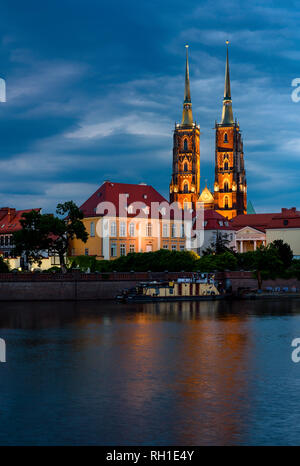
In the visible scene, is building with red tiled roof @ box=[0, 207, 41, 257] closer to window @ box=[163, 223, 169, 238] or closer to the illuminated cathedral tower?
window @ box=[163, 223, 169, 238]

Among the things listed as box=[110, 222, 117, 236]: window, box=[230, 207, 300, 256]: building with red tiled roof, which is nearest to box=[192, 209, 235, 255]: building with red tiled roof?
box=[230, 207, 300, 256]: building with red tiled roof

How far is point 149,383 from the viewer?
27.2 metres

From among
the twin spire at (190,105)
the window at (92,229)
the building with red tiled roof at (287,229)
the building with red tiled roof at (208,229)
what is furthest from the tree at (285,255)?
the twin spire at (190,105)

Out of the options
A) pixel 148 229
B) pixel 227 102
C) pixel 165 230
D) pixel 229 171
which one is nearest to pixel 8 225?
pixel 148 229

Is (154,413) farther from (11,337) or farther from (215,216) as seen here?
(215,216)

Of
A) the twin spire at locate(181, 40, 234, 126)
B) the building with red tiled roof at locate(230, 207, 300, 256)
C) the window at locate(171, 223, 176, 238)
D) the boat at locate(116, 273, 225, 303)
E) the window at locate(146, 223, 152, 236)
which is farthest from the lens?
the twin spire at locate(181, 40, 234, 126)

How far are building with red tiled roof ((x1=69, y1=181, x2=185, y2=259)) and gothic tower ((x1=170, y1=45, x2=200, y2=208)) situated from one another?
5891 cm

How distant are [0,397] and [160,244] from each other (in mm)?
79777

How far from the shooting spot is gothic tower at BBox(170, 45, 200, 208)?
165 metres

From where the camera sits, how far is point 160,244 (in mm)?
103812

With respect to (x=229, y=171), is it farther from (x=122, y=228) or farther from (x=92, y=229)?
(x=92, y=229)
